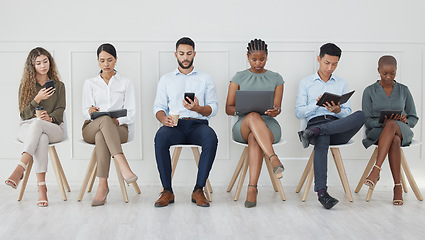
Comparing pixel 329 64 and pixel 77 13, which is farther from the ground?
pixel 77 13

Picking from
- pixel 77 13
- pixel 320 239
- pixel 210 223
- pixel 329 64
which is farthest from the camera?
pixel 77 13

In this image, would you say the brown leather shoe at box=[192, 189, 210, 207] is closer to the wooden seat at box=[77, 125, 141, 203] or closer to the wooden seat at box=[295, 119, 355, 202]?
the wooden seat at box=[77, 125, 141, 203]

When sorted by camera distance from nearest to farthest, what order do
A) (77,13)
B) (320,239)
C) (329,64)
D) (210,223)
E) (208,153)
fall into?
(320,239)
(210,223)
(208,153)
(329,64)
(77,13)

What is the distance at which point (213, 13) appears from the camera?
3.96 metres

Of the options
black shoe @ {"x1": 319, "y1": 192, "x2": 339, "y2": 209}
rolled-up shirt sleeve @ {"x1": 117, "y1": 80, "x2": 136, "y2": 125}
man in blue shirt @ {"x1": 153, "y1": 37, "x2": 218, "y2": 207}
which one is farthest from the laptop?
rolled-up shirt sleeve @ {"x1": 117, "y1": 80, "x2": 136, "y2": 125}

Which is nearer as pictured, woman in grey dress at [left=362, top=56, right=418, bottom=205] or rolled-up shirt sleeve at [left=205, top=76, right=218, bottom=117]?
woman in grey dress at [left=362, top=56, right=418, bottom=205]

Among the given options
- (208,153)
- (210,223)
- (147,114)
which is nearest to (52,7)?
(147,114)

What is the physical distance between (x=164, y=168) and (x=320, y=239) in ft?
4.22

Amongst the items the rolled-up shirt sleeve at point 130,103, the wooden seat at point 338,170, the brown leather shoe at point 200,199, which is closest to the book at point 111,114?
the rolled-up shirt sleeve at point 130,103

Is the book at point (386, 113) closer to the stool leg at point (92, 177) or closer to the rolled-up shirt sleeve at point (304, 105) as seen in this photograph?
the rolled-up shirt sleeve at point (304, 105)

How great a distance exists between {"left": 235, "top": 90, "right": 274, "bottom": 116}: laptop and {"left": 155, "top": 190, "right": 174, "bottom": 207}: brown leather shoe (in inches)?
32.3

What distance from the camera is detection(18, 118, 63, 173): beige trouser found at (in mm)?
3197

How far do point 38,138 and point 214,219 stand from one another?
147 centimetres

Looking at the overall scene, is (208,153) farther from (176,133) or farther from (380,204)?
(380,204)
